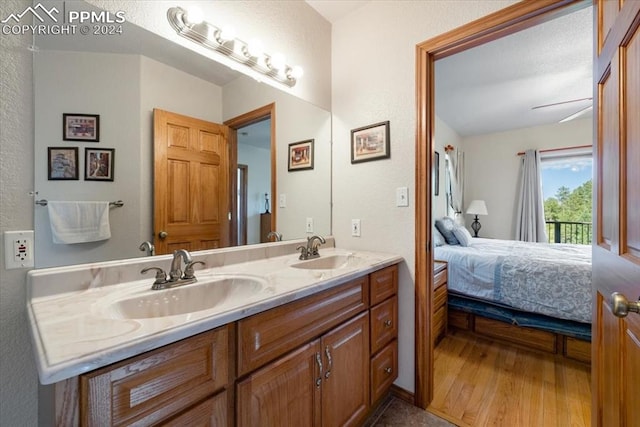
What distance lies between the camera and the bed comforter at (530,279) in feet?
6.73

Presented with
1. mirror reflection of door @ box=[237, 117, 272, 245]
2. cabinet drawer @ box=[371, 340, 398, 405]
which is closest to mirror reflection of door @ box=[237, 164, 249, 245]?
mirror reflection of door @ box=[237, 117, 272, 245]

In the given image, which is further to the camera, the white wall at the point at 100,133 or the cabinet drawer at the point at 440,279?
the cabinet drawer at the point at 440,279

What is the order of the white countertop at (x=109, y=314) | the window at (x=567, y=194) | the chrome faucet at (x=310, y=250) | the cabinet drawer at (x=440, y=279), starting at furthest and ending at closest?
the window at (x=567, y=194) → the cabinet drawer at (x=440, y=279) → the chrome faucet at (x=310, y=250) → the white countertop at (x=109, y=314)

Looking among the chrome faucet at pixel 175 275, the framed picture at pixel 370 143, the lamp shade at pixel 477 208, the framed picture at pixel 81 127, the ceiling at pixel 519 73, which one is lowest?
the chrome faucet at pixel 175 275

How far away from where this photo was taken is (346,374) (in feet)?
4.06

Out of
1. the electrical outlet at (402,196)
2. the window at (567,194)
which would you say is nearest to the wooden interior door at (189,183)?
the electrical outlet at (402,196)

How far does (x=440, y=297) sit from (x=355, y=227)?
111cm

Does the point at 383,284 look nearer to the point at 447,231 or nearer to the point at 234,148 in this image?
the point at 234,148

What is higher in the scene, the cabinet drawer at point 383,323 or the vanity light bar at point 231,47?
the vanity light bar at point 231,47

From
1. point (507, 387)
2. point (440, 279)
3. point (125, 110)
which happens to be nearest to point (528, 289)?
point (440, 279)

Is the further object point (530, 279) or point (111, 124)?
point (530, 279)

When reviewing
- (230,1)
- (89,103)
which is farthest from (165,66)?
(230,1)

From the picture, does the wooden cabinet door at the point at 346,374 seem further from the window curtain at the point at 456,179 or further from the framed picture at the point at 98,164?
the window curtain at the point at 456,179

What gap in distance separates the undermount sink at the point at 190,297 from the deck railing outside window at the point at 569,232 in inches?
214
